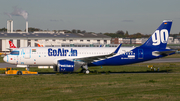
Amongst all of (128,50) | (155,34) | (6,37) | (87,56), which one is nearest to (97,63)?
(87,56)

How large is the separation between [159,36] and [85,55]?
11.5 m

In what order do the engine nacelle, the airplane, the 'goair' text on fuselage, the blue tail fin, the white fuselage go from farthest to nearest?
the blue tail fin
the 'goair' text on fuselage
the white fuselage
the airplane
the engine nacelle

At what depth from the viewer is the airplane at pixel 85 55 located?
3456 cm

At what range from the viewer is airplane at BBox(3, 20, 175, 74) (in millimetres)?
34562

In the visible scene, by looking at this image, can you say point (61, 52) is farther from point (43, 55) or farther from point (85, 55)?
point (85, 55)

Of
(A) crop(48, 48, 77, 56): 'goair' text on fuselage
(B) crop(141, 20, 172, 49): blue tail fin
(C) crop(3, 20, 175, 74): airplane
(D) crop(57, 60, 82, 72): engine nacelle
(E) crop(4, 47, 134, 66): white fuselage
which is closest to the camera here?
(D) crop(57, 60, 82, 72): engine nacelle

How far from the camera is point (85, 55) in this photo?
35812 mm

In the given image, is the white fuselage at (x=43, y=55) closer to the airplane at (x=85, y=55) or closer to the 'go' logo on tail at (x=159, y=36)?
the airplane at (x=85, y=55)

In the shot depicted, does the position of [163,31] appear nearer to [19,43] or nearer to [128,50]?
[128,50]

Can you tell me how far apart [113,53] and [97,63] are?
3008mm

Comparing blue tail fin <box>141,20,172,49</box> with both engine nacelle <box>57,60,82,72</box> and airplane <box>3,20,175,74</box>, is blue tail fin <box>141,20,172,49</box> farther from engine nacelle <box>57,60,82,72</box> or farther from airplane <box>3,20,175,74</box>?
engine nacelle <box>57,60,82,72</box>

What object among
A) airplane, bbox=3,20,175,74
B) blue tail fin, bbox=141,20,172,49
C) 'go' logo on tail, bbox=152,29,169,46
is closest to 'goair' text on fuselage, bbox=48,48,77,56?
airplane, bbox=3,20,175,74

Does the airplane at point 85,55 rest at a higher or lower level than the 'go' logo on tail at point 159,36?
lower

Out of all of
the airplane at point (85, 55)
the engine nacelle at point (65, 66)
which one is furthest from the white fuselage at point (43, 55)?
the engine nacelle at point (65, 66)
